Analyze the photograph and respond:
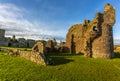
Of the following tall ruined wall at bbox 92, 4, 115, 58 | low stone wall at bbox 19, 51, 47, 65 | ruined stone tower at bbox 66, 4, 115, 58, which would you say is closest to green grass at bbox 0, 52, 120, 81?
low stone wall at bbox 19, 51, 47, 65

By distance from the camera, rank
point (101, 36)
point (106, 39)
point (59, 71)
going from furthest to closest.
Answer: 1. point (101, 36)
2. point (106, 39)
3. point (59, 71)

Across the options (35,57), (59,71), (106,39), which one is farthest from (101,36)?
(59,71)

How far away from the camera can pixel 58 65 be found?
27.0 m

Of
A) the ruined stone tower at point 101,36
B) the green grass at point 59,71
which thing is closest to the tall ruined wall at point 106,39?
the ruined stone tower at point 101,36

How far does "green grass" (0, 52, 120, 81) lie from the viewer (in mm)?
22656

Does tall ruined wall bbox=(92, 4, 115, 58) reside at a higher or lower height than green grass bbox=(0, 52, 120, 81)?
higher

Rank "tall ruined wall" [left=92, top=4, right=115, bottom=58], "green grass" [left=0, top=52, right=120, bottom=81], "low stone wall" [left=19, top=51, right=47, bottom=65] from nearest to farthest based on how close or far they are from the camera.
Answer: "green grass" [left=0, top=52, right=120, bottom=81]
"low stone wall" [left=19, top=51, right=47, bottom=65]
"tall ruined wall" [left=92, top=4, right=115, bottom=58]

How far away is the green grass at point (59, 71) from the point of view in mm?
22656

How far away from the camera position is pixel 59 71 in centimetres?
2450

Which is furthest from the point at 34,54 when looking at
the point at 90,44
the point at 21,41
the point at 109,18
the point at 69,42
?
the point at 21,41

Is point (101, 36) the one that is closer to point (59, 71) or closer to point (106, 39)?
point (106, 39)

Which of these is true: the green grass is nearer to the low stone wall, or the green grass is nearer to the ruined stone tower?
the low stone wall

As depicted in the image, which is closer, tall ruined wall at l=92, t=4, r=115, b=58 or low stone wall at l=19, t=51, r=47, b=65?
low stone wall at l=19, t=51, r=47, b=65

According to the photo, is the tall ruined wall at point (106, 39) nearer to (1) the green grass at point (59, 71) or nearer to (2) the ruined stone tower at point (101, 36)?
(2) the ruined stone tower at point (101, 36)
